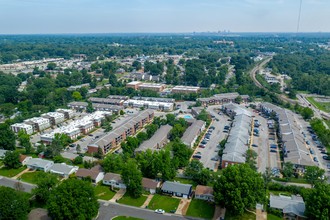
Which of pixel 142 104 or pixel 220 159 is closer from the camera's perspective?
pixel 220 159

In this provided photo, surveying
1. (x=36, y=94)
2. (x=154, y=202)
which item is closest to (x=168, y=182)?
(x=154, y=202)

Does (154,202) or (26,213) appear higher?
(26,213)

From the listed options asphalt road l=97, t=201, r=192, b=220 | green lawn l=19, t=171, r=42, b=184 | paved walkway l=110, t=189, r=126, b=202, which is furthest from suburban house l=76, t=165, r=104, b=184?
green lawn l=19, t=171, r=42, b=184

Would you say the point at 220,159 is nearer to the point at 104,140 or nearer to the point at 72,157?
the point at 104,140

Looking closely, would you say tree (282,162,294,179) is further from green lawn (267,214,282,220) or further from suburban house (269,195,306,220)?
green lawn (267,214,282,220)

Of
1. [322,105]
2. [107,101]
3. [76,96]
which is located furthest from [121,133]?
[322,105]

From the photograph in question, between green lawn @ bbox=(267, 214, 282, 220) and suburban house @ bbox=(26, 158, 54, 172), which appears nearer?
green lawn @ bbox=(267, 214, 282, 220)
